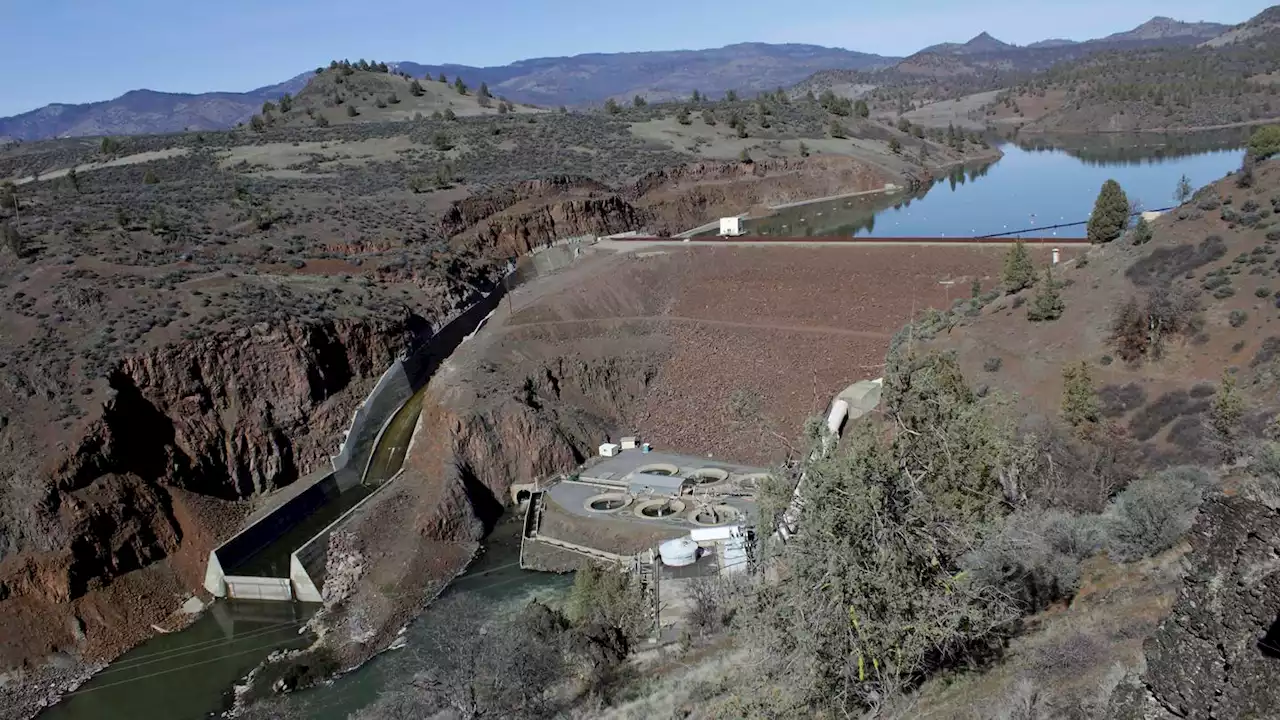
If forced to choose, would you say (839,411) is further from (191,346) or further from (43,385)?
(43,385)

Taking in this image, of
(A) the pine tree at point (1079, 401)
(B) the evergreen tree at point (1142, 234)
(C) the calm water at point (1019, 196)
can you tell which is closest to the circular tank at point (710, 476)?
(A) the pine tree at point (1079, 401)

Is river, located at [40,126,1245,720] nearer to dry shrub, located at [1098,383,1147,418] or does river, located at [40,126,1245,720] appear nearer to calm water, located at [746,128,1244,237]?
calm water, located at [746,128,1244,237]

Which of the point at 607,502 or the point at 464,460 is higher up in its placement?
the point at 464,460

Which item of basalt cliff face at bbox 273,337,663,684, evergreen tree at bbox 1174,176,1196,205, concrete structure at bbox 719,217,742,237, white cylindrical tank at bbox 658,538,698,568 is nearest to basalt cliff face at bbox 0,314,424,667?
basalt cliff face at bbox 273,337,663,684

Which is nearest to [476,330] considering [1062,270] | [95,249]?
[95,249]

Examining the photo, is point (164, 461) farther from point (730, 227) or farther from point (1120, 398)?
point (730, 227)

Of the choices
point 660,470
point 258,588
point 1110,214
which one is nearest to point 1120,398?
point 1110,214
